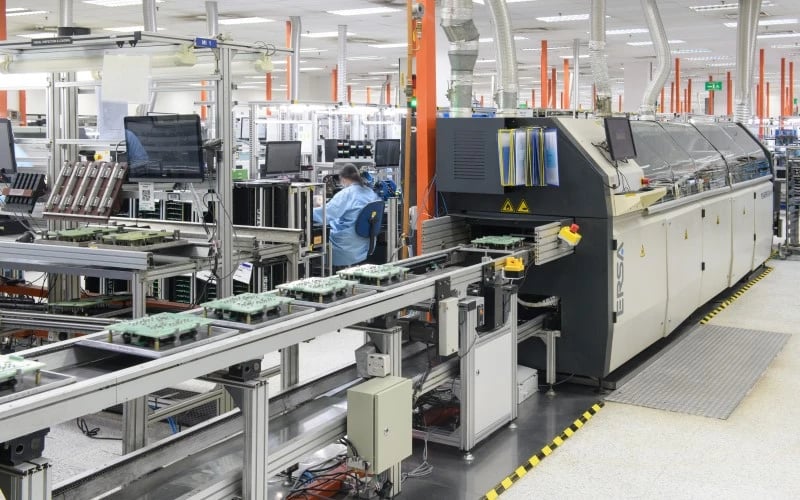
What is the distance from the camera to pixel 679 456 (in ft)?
13.2

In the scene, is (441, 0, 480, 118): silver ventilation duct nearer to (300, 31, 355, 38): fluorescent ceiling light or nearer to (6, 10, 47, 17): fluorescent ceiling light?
(6, 10, 47, 17): fluorescent ceiling light

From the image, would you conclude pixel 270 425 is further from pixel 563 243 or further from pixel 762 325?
pixel 762 325

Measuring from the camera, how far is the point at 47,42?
15.5ft

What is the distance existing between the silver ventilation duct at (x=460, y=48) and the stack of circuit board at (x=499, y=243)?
90 cm

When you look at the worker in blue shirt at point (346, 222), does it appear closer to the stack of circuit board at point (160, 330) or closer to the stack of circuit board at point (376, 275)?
the stack of circuit board at point (376, 275)

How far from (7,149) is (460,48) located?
10.3 feet

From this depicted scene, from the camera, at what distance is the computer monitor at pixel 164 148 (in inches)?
176

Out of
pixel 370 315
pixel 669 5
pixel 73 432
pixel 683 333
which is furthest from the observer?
pixel 669 5

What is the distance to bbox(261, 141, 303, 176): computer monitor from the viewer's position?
839 centimetres

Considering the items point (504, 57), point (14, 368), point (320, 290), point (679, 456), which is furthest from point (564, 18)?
point (14, 368)

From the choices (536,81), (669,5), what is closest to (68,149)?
(669,5)

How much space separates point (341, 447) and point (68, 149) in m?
2.94

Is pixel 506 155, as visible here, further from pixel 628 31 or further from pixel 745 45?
pixel 628 31

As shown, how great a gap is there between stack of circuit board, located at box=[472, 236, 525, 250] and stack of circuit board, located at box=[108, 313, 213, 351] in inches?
87.9
